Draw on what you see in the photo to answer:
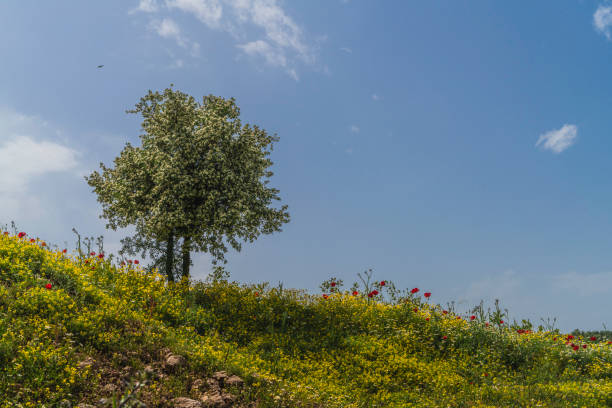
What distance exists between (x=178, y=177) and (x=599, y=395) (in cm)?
1472

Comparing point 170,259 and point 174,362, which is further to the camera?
point 170,259

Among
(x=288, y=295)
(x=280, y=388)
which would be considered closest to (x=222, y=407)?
(x=280, y=388)

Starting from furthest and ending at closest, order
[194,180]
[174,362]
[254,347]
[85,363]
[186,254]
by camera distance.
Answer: [186,254] → [194,180] → [254,347] → [174,362] → [85,363]

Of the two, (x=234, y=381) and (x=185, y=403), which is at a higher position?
(x=234, y=381)

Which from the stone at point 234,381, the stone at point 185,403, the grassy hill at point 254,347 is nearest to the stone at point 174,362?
the grassy hill at point 254,347

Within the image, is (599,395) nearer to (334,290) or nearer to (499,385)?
(499,385)

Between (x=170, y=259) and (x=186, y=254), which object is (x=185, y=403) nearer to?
(x=186, y=254)

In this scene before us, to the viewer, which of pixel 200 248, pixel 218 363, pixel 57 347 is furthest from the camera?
pixel 200 248

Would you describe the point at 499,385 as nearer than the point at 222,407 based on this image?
No

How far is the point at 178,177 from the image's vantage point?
1755 centimetres

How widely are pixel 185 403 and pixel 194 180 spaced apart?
36.6 ft

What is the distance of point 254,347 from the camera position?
455 inches

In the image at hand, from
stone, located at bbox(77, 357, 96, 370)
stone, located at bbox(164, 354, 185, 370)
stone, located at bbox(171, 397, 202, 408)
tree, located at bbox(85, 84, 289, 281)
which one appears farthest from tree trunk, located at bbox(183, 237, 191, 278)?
stone, located at bbox(171, 397, 202, 408)

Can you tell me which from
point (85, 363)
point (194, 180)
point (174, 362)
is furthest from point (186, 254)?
point (85, 363)
